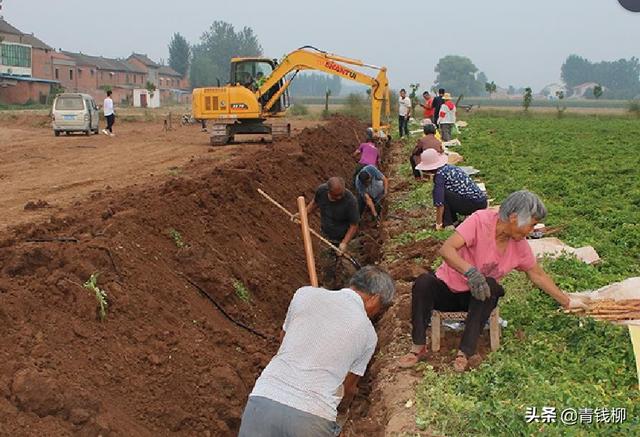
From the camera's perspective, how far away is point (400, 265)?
366 inches

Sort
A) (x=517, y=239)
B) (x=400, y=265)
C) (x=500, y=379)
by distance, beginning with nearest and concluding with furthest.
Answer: (x=500, y=379) < (x=517, y=239) < (x=400, y=265)

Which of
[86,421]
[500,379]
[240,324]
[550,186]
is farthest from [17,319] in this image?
[550,186]

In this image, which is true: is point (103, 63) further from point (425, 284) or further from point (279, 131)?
point (425, 284)

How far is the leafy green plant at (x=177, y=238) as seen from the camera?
8.73 meters

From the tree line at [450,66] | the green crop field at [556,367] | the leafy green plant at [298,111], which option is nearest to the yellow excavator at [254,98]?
the green crop field at [556,367]

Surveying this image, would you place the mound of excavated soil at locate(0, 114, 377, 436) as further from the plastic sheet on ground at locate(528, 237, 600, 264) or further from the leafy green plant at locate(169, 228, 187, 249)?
the plastic sheet on ground at locate(528, 237, 600, 264)

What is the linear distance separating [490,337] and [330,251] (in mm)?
4565

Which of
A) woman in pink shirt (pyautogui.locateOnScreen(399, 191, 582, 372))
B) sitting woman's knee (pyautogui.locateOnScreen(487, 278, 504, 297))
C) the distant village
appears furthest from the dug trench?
the distant village

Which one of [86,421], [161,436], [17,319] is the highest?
[17,319]

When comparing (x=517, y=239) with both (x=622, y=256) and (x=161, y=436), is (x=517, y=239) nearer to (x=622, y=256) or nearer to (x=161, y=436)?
(x=161, y=436)

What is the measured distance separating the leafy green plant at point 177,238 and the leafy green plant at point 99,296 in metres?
2.41

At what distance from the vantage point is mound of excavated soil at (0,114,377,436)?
4.99 m

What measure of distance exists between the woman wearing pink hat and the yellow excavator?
11.8 m

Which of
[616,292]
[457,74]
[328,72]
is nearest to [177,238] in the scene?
[616,292]
